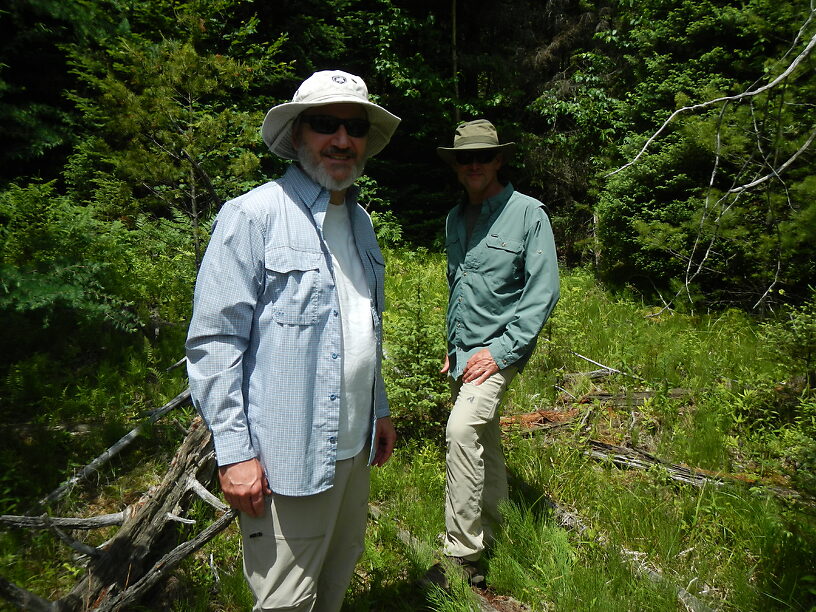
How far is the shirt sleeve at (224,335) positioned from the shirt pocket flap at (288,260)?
2.4 inches

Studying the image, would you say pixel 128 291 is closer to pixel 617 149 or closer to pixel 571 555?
pixel 571 555

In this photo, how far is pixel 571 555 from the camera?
286 cm

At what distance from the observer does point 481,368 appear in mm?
2867

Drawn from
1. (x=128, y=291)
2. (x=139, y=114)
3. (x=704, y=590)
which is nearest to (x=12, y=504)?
(x=128, y=291)

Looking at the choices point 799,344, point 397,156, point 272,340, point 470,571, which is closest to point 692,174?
point 799,344

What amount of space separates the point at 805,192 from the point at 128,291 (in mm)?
6827

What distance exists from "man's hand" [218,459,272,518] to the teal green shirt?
1.51 m

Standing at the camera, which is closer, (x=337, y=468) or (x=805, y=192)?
(x=337, y=468)

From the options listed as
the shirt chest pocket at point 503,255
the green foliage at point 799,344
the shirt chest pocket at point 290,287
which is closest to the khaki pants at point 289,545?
the shirt chest pocket at point 290,287

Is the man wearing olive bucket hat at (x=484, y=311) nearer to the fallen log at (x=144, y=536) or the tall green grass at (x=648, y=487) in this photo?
the tall green grass at (x=648, y=487)

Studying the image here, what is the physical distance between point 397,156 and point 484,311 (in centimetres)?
1257

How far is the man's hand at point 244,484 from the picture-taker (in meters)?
1.71

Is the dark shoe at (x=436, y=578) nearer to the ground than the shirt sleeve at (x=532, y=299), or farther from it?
nearer to the ground

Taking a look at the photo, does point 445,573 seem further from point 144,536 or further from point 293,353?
point 293,353
